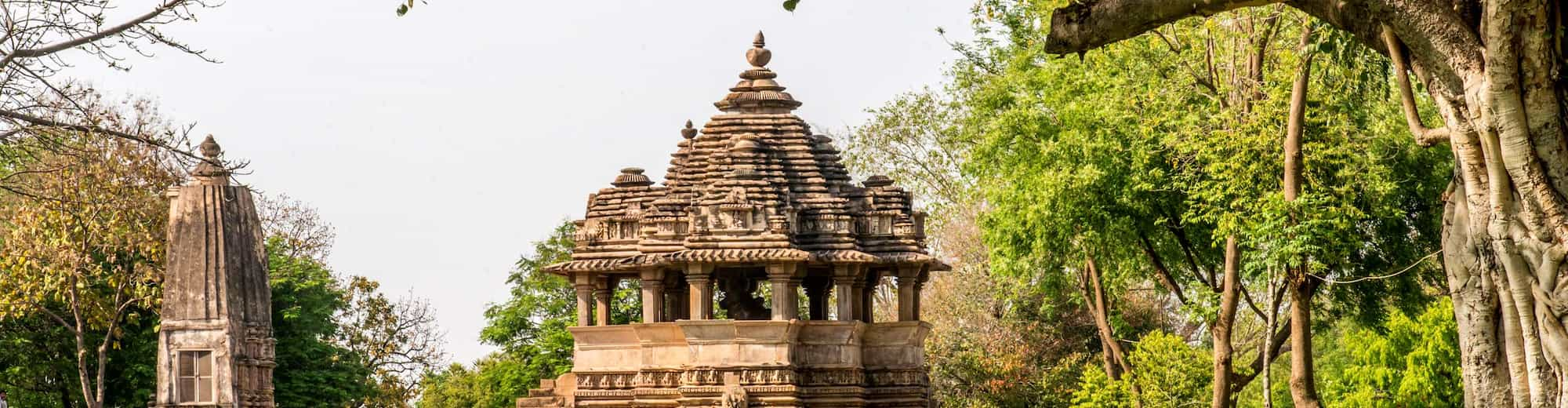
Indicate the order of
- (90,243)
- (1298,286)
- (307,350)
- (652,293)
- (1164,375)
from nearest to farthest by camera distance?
1. (1298,286)
2. (652,293)
3. (90,243)
4. (1164,375)
5. (307,350)

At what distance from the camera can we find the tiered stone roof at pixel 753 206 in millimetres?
25844

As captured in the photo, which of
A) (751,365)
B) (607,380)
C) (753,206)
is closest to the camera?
(751,365)

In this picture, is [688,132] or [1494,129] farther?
[688,132]

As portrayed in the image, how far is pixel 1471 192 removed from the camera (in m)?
10.4

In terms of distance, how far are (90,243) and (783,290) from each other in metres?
9.57

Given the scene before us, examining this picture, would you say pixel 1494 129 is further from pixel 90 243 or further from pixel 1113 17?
pixel 90 243

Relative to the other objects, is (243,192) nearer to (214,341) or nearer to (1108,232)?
(214,341)

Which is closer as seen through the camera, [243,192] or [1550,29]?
[1550,29]

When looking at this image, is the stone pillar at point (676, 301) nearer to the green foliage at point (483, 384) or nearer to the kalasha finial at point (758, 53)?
the kalasha finial at point (758, 53)

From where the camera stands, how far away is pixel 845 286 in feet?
86.5

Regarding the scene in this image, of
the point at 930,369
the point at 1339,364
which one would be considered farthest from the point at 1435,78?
the point at 1339,364

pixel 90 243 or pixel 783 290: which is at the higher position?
pixel 90 243

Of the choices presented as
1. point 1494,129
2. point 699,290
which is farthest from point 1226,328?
point 1494,129

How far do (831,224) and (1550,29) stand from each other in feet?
55.3
